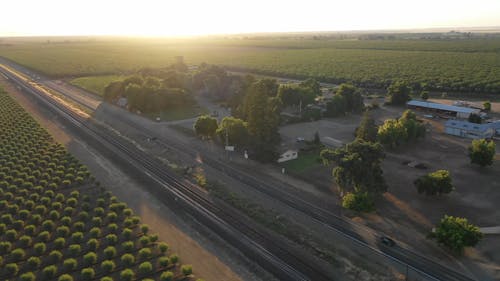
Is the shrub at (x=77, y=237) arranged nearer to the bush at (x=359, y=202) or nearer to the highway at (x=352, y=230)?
the highway at (x=352, y=230)

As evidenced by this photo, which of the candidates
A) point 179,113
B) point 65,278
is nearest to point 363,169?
point 65,278

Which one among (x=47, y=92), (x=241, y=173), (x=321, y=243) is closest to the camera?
(x=321, y=243)

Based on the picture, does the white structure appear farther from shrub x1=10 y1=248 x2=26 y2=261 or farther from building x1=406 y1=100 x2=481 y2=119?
building x1=406 y1=100 x2=481 y2=119

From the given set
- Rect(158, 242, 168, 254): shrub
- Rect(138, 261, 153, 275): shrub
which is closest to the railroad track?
Rect(158, 242, 168, 254): shrub

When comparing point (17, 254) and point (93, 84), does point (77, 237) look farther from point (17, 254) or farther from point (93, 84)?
point (93, 84)

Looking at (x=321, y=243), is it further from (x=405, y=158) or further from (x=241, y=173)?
(x=405, y=158)

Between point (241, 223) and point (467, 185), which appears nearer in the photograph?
point (241, 223)

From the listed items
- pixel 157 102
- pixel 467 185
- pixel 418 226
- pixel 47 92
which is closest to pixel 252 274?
pixel 418 226
